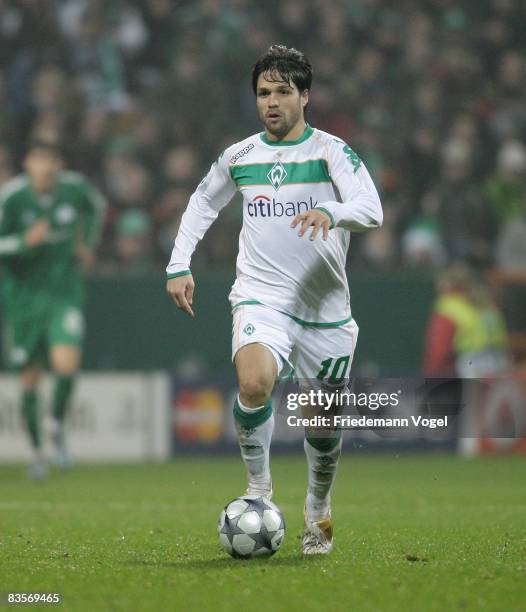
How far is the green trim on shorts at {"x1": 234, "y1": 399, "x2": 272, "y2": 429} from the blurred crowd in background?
8191 millimetres

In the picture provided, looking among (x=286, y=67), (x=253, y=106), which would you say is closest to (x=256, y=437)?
(x=286, y=67)

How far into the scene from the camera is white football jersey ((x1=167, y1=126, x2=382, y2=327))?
18.5 ft

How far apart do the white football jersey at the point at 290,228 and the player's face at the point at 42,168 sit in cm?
572

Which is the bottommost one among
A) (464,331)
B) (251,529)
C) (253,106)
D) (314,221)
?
(251,529)

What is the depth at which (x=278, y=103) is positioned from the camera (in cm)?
562

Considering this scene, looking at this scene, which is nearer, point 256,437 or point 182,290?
point 256,437

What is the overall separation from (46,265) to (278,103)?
20.4ft

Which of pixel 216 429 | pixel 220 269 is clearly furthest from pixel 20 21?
pixel 216 429

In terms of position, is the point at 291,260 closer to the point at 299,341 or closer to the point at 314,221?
the point at 299,341

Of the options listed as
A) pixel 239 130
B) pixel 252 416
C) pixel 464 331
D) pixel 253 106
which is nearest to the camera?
pixel 252 416

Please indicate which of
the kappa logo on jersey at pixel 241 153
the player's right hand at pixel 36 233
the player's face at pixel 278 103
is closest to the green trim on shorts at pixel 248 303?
the kappa logo on jersey at pixel 241 153

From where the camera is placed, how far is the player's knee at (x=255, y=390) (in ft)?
17.4

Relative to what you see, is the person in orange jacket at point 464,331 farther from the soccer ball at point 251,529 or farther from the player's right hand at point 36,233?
the soccer ball at point 251,529

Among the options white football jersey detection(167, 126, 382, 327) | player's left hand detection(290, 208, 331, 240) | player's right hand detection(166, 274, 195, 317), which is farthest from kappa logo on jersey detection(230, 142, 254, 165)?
player's left hand detection(290, 208, 331, 240)
